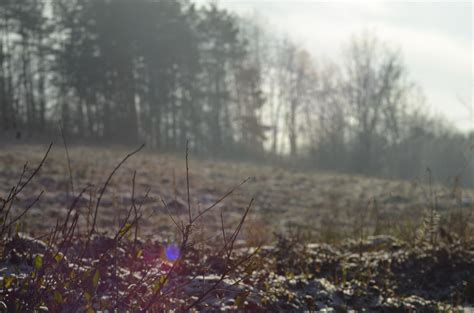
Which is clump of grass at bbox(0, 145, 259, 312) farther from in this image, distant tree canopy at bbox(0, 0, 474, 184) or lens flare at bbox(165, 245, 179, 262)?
distant tree canopy at bbox(0, 0, 474, 184)

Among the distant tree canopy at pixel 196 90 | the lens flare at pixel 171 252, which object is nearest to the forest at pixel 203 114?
the distant tree canopy at pixel 196 90

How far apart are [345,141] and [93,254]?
4018 centimetres

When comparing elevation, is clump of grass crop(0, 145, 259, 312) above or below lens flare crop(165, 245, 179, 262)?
above

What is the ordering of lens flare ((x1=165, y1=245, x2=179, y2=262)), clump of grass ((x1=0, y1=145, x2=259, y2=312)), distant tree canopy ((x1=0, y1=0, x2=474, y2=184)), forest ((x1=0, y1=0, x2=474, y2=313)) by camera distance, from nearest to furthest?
clump of grass ((x1=0, y1=145, x2=259, y2=312)) → lens flare ((x1=165, y1=245, x2=179, y2=262)) → forest ((x1=0, y1=0, x2=474, y2=313)) → distant tree canopy ((x1=0, y1=0, x2=474, y2=184))

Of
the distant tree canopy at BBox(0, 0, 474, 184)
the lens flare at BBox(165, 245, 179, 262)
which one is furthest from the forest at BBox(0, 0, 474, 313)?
the lens flare at BBox(165, 245, 179, 262)

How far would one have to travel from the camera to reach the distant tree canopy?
32750mm

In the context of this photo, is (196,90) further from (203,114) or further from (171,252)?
(171,252)

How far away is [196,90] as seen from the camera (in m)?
35.2

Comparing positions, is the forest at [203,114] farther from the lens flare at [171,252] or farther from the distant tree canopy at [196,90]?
the lens flare at [171,252]

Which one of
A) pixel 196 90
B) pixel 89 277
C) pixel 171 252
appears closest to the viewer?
pixel 89 277

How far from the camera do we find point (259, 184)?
18203 millimetres

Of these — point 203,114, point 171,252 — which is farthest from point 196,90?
point 171,252

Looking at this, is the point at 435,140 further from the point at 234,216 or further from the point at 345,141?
the point at 234,216

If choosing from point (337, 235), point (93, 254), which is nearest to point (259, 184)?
point (337, 235)
